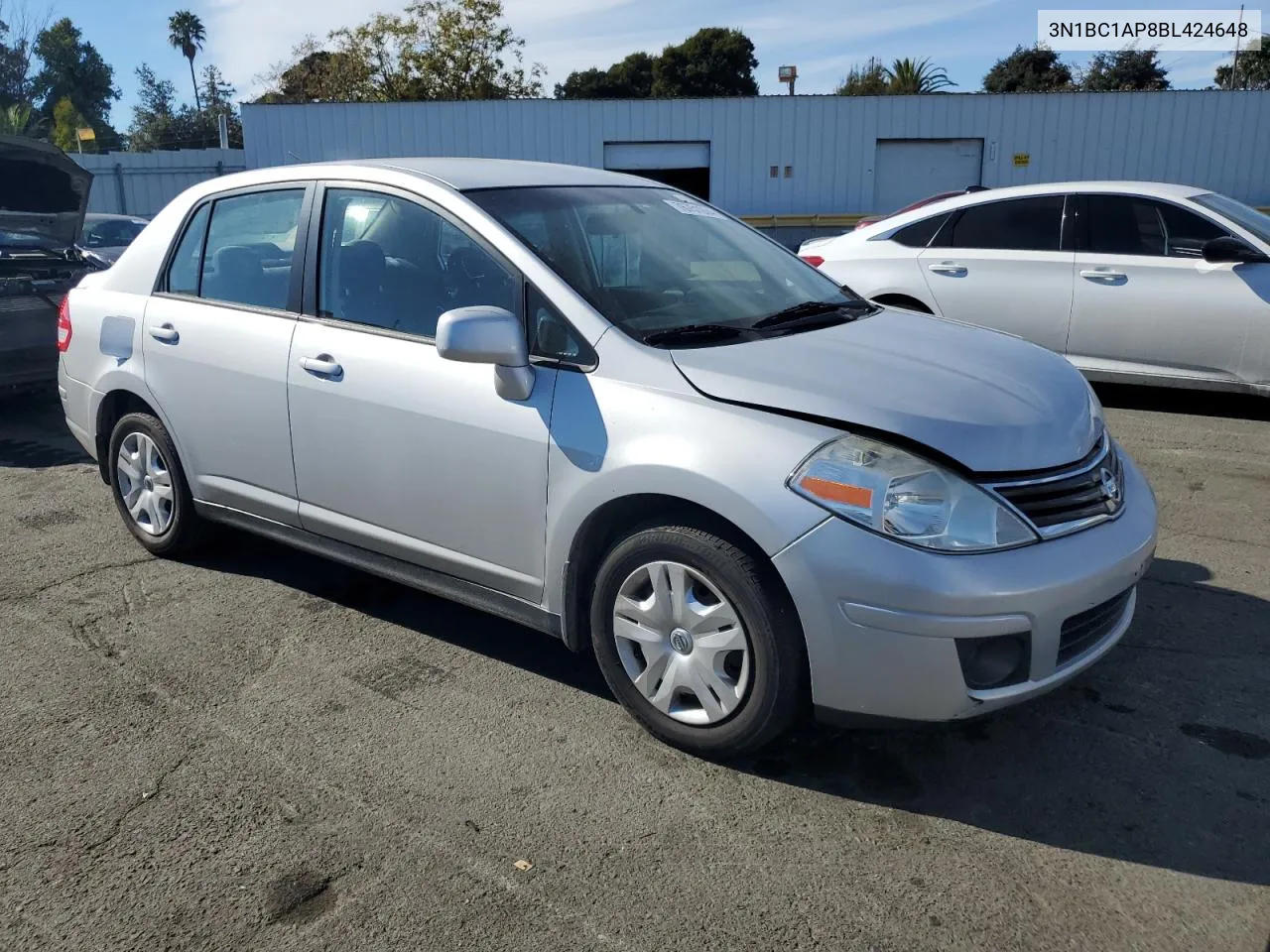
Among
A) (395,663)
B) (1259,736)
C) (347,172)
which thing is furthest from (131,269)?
(1259,736)

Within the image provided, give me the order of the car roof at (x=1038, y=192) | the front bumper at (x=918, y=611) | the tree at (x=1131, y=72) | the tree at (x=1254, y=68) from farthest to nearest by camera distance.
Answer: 1. the tree at (x=1131, y=72)
2. the tree at (x=1254, y=68)
3. the car roof at (x=1038, y=192)
4. the front bumper at (x=918, y=611)

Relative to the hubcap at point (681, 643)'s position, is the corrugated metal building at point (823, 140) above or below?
above

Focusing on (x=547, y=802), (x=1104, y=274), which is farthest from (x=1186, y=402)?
(x=547, y=802)

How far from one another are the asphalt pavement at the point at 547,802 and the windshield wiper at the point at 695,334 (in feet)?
3.92

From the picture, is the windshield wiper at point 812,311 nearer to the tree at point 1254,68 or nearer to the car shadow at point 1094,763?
the car shadow at point 1094,763

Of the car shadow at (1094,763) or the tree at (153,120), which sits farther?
the tree at (153,120)

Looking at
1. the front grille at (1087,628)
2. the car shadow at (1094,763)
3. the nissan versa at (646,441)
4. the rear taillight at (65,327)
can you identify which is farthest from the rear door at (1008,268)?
the rear taillight at (65,327)

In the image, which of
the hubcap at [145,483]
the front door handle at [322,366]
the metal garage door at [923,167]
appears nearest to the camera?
the front door handle at [322,366]

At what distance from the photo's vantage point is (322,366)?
3.77m

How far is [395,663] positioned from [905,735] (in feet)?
5.79

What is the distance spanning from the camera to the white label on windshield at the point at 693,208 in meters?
4.23

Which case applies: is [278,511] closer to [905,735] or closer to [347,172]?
[347,172]

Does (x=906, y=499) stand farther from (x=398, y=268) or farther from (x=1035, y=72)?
(x=1035, y=72)

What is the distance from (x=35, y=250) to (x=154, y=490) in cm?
464
